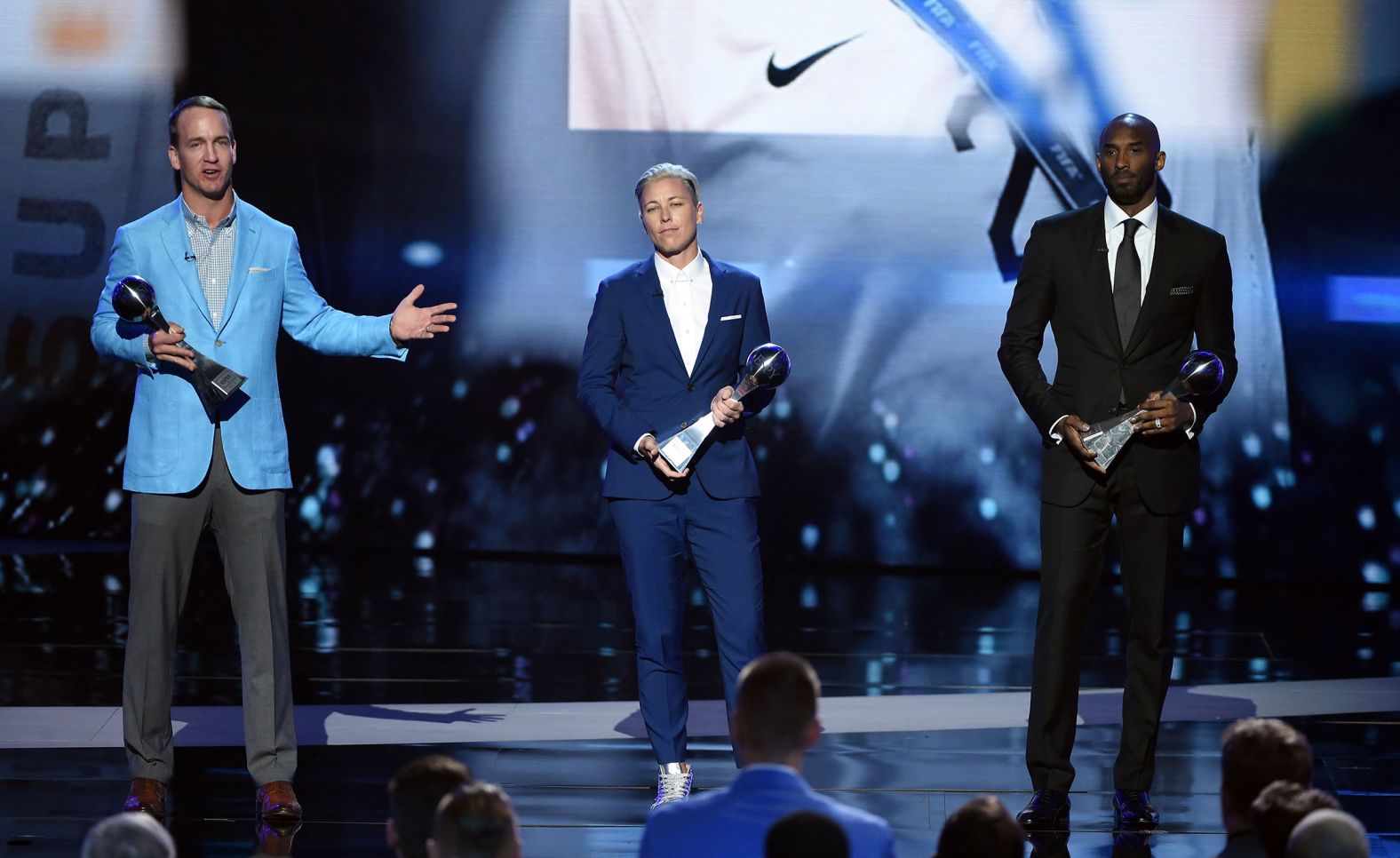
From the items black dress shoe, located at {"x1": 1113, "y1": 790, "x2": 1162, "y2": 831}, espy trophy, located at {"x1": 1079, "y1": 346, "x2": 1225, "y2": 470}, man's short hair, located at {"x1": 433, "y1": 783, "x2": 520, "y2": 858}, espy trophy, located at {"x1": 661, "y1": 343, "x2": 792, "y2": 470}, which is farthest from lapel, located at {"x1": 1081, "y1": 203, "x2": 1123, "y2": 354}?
man's short hair, located at {"x1": 433, "y1": 783, "x2": 520, "y2": 858}

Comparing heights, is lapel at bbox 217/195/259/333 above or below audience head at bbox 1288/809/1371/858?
above

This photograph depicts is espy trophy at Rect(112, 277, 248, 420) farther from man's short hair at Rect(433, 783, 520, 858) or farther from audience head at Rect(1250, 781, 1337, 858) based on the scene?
audience head at Rect(1250, 781, 1337, 858)

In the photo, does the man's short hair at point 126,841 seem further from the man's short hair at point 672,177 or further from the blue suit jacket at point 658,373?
the man's short hair at point 672,177

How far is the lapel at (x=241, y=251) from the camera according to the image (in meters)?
3.64

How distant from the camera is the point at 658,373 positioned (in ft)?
12.3

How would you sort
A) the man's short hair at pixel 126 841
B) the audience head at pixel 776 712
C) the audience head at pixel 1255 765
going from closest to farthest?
the man's short hair at pixel 126 841, the audience head at pixel 776 712, the audience head at pixel 1255 765

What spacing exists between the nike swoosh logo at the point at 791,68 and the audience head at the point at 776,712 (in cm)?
590

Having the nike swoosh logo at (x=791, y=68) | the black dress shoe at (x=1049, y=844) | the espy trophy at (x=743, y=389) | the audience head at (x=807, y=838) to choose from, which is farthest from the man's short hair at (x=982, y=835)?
the nike swoosh logo at (x=791, y=68)

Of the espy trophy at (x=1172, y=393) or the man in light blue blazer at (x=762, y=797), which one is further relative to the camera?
the espy trophy at (x=1172, y=393)

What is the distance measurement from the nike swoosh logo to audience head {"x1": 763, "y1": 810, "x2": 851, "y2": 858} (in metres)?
6.26

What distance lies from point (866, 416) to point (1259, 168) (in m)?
1.97

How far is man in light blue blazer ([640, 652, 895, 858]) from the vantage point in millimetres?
1876

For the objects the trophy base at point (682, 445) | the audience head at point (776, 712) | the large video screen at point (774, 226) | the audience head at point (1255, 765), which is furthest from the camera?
the large video screen at point (774, 226)

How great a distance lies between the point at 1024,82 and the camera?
766cm
